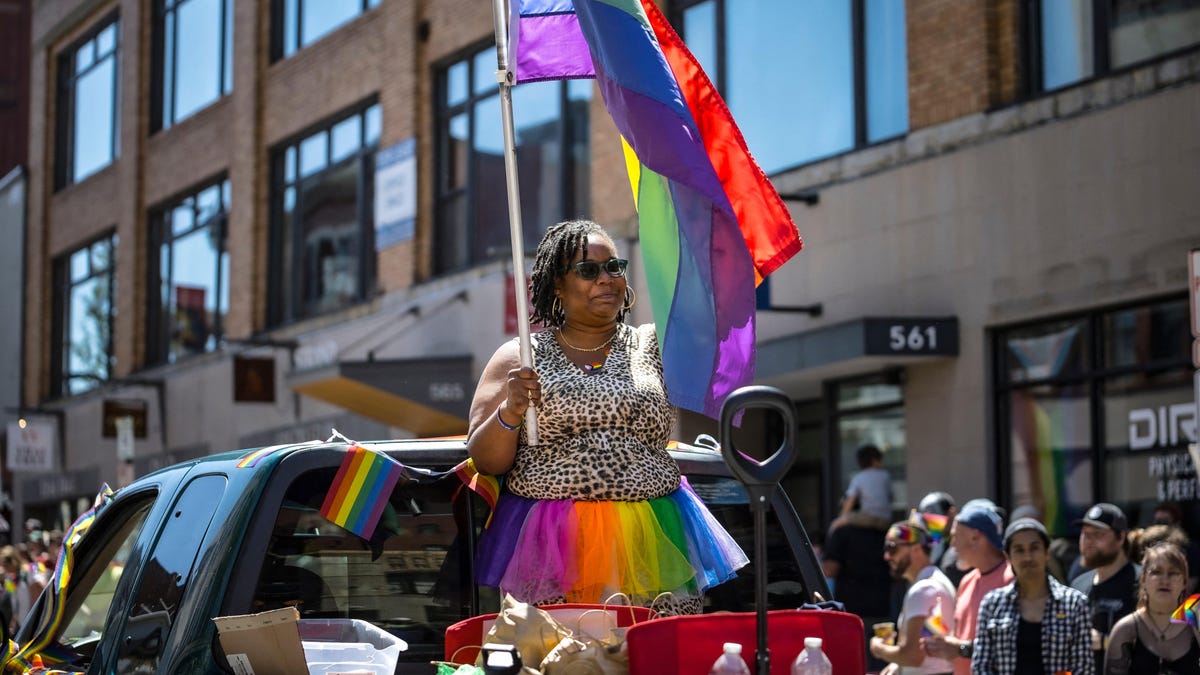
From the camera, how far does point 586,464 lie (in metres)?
4.85

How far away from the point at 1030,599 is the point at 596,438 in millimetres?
3777

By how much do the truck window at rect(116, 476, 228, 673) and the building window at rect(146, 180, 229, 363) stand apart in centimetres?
2354

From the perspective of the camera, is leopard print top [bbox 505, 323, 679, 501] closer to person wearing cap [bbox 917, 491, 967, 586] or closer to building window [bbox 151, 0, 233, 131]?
person wearing cap [bbox 917, 491, 967, 586]

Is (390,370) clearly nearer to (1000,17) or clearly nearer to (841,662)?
(1000,17)

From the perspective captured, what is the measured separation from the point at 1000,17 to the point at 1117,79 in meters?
1.49

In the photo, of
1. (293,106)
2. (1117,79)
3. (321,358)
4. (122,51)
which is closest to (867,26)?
(1117,79)

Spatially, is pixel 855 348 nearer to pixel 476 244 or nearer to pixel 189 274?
pixel 476 244

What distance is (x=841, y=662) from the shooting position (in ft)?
13.6

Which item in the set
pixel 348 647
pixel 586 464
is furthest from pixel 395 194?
pixel 348 647

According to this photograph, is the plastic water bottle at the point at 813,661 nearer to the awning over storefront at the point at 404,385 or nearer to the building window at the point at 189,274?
the awning over storefront at the point at 404,385

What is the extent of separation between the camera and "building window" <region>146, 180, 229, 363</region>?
28.7 m

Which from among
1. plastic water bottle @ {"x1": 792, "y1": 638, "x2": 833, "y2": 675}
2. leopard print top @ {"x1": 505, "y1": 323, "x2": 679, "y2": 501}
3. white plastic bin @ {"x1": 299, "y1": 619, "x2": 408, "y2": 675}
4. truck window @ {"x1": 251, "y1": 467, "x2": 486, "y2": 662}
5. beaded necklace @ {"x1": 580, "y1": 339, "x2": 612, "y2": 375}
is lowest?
white plastic bin @ {"x1": 299, "y1": 619, "x2": 408, "y2": 675}

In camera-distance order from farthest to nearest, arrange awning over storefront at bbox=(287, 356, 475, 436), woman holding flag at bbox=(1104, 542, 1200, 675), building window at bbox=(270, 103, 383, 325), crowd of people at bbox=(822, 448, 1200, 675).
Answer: building window at bbox=(270, 103, 383, 325) < awning over storefront at bbox=(287, 356, 475, 436) < woman holding flag at bbox=(1104, 542, 1200, 675) < crowd of people at bbox=(822, 448, 1200, 675)

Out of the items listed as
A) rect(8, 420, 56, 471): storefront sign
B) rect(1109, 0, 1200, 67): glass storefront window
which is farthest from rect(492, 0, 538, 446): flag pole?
rect(8, 420, 56, 471): storefront sign
